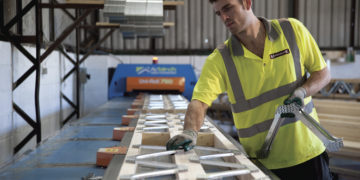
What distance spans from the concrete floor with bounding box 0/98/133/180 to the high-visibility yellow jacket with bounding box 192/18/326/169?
2.75 ft

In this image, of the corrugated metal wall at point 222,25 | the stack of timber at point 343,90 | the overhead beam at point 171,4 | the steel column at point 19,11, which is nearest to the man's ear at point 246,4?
the overhead beam at point 171,4

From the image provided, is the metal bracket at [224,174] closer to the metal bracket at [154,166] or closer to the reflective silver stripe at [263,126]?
the metal bracket at [154,166]

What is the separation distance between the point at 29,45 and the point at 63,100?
1.95 metres

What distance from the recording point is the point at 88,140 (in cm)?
269

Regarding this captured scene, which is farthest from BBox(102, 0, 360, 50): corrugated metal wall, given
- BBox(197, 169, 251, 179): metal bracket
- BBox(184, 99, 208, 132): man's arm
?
BBox(197, 169, 251, 179): metal bracket

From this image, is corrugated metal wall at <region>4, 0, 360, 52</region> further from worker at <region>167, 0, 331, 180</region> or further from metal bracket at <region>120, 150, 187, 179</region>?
metal bracket at <region>120, 150, 187, 179</region>

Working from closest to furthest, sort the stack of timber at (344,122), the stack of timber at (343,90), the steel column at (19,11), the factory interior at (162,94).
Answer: the factory interior at (162,94)
the stack of timber at (344,122)
the steel column at (19,11)
the stack of timber at (343,90)

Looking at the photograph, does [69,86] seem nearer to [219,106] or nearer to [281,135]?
[219,106]

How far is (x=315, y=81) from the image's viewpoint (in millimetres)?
1765

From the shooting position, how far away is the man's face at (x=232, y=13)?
68.0 inches

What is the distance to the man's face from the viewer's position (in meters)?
1.73

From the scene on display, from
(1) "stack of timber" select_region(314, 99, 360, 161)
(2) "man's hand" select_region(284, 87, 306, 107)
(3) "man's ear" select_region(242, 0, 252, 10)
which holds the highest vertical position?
(3) "man's ear" select_region(242, 0, 252, 10)

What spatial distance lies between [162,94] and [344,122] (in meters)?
2.71

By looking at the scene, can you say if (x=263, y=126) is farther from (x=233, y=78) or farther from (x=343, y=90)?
(x=343, y=90)
